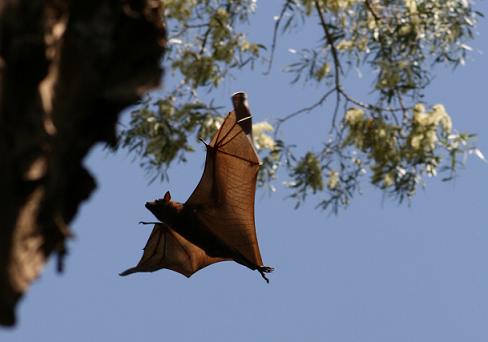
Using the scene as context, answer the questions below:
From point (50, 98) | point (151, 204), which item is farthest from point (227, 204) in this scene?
point (50, 98)

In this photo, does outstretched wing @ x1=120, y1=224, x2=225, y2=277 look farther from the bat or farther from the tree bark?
the tree bark

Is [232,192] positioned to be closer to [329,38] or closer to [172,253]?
[172,253]

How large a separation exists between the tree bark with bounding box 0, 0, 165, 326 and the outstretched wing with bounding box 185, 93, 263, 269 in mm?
3709

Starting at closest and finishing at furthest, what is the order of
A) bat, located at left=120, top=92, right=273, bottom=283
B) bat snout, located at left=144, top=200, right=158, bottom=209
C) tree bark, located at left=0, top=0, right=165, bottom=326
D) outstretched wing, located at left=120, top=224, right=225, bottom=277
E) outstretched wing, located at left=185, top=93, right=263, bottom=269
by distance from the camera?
tree bark, located at left=0, top=0, right=165, bottom=326 → bat snout, located at left=144, top=200, right=158, bottom=209 → bat, located at left=120, top=92, right=273, bottom=283 → outstretched wing, located at left=185, top=93, right=263, bottom=269 → outstretched wing, located at left=120, top=224, right=225, bottom=277

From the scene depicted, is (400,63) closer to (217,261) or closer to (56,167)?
(217,261)

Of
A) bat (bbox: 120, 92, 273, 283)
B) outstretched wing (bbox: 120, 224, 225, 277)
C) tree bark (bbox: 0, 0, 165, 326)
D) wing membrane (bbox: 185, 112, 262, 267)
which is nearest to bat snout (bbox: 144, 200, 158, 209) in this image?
bat (bbox: 120, 92, 273, 283)

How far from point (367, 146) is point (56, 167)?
6.89m

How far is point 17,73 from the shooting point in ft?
4.82

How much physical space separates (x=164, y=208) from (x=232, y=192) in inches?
26.5

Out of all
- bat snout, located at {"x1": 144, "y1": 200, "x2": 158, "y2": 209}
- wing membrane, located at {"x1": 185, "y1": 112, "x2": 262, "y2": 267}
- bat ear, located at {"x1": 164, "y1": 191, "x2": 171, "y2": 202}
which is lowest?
bat snout, located at {"x1": 144, "y1": 200, "x2": 158, "y2": 209}

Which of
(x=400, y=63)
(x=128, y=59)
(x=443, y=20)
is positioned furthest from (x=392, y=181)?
(x=128, y=59)

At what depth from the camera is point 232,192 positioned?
547 centimetres

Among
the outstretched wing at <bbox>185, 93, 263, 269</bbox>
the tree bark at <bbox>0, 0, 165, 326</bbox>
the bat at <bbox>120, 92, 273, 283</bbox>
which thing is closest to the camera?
the tree bark at <bbox>0, 0, 165, 326</bbox>

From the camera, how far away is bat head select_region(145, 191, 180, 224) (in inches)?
194
